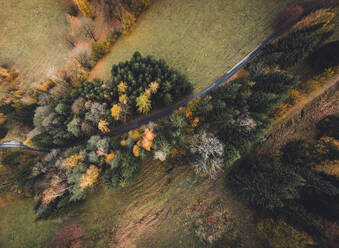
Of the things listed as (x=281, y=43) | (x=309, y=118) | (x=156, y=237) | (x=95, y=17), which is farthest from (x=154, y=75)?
(x=309, y=118)

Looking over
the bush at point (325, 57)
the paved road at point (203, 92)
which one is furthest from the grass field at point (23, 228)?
the bush at point (325, 57)

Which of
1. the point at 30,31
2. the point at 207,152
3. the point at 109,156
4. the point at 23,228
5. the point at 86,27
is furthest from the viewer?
the point at 30,31

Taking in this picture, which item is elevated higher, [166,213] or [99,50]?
[99,50]

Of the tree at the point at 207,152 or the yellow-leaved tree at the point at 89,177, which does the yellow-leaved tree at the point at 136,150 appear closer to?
the yellow-leaved tree at the point at 89,177

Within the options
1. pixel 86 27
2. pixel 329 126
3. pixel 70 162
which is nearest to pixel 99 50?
pixel 86 27

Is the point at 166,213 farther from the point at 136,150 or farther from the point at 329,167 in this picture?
the point at 329,167

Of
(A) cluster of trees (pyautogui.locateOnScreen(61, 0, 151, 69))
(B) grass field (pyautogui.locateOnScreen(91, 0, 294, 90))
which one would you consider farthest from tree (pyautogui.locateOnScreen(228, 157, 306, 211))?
(A) cluster of trees (pyautogui.locateOnScreen(61, 0, 151, 69))

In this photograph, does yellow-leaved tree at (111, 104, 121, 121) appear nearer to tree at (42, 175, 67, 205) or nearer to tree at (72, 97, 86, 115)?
tree at (72, 97, 86, 115)
